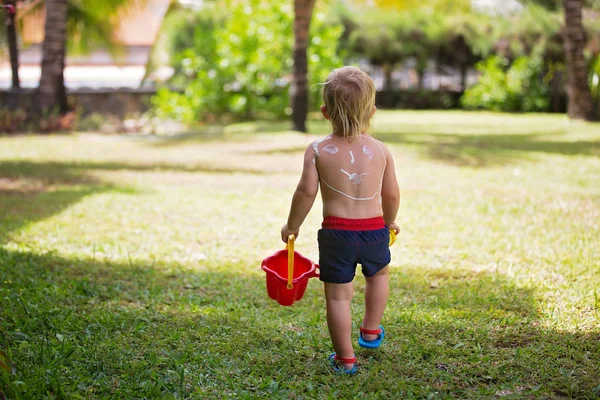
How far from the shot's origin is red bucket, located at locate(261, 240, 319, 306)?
3.39 metres

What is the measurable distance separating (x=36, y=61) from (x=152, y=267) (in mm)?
31333

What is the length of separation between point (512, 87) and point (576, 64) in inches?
286

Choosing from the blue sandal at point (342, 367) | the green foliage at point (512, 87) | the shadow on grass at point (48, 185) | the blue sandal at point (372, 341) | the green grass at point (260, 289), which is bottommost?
the green foliage at point (512, 87)

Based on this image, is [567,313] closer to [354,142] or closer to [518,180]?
[354,142]

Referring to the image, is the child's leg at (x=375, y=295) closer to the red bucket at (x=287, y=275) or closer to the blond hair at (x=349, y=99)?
the red bucket at (x=287, y=275)

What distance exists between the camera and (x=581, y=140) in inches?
517

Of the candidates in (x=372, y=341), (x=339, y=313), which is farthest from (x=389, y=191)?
(x=372, y=341)

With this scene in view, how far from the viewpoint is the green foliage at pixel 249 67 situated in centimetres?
1930

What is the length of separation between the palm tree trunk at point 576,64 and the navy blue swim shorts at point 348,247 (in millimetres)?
14474

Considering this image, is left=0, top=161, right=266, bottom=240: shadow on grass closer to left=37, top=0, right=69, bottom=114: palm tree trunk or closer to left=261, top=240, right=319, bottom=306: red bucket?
left=261, top=240, right=319, bottom=306: red bucket

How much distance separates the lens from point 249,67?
63.1ft

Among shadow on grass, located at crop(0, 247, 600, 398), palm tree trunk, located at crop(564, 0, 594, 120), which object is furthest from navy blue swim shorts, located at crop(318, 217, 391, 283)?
palm tree trunk, located at crop(564, 0, 594, 120)

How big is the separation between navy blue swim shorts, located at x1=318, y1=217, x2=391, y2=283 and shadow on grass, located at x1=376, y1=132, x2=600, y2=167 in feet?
24.5

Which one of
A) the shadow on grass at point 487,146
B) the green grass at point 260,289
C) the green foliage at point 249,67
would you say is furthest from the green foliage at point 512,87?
the green grass at point 260,289
